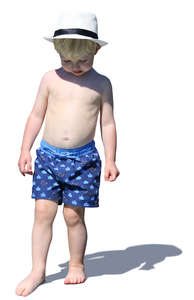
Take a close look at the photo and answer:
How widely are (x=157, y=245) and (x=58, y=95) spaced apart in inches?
63.9

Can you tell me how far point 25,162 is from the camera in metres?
6.08

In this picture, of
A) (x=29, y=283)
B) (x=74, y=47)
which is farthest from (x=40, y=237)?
(x=74, y=47)

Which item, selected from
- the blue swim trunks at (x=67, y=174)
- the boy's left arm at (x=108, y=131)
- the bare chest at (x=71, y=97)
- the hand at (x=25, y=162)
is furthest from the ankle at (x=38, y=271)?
the bare chest at (x=71, y=97)

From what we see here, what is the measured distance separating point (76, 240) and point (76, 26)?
1.48 meters

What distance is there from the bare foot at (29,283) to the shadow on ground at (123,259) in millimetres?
79

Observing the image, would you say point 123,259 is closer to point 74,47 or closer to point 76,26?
point 74,47

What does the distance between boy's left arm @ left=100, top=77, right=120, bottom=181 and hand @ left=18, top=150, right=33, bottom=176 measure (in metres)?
0.52

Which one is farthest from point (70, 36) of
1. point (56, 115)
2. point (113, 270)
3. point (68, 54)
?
point (113, 270)

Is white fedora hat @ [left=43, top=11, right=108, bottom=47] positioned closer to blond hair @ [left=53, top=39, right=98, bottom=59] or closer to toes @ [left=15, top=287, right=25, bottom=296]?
blond hair @ [left=53, top=39, right=98, bottom=59]

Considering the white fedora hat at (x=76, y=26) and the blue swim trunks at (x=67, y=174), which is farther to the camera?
the blue swim trunks at (x=67, y=174)

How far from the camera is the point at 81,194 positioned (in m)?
6.04

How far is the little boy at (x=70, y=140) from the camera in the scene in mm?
5898

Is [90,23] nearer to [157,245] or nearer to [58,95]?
[58,95]

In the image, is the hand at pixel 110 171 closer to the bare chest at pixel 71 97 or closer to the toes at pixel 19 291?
the bare chest at pixel 71 97
